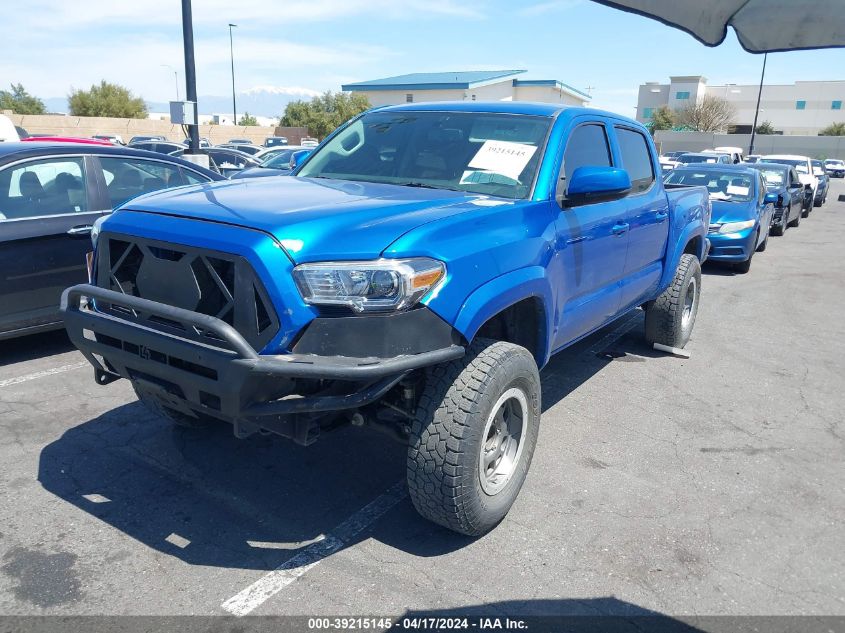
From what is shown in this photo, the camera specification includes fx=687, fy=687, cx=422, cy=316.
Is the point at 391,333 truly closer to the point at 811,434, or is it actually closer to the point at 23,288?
the point at 811,434

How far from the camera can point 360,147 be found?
4391mm

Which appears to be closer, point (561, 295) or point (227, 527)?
point (227, 527)

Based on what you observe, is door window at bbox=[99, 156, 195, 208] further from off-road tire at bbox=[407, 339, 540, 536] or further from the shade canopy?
the shade canopy

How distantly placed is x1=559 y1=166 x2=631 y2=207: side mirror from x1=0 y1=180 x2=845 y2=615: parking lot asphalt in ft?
5.21

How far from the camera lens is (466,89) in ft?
176

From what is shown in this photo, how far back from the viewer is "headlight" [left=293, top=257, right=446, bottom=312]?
2.70 metres

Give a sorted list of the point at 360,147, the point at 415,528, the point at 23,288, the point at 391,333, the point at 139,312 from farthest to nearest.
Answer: the point at 23,288 < the point at 360,147 < the point at 415,528 < the point at 139,312 < the point at 391,333

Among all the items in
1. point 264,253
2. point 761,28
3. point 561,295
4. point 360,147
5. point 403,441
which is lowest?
point 403,441

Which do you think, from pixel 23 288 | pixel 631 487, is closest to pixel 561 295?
pixel 631 487

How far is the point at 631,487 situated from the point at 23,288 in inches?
181

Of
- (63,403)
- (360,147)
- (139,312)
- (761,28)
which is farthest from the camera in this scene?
(63,403)

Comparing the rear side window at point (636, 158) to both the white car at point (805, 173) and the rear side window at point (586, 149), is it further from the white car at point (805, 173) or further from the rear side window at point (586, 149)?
the white car at point (805, 173)

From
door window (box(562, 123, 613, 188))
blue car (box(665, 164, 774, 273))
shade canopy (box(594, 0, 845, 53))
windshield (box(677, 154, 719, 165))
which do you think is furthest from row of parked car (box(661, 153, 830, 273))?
windshield (box(677, 154, 719, 165))

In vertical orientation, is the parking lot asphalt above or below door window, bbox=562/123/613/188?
below
